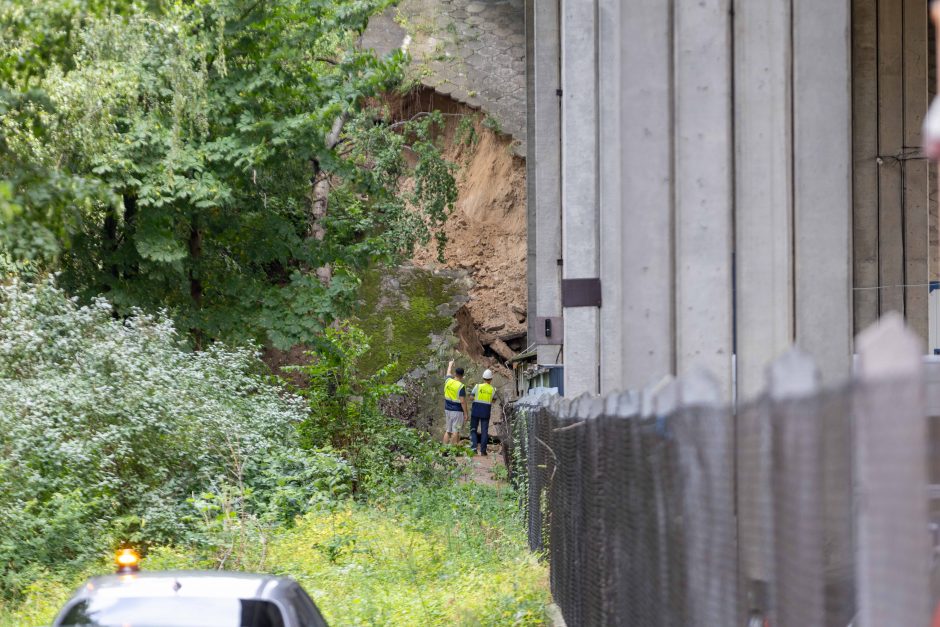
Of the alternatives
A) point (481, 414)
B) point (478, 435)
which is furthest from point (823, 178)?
point (478, 435)

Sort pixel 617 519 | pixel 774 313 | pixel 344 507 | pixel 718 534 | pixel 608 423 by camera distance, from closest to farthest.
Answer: pixel 718 534
pixel 617 519
pixel 608 423
pixel 774 313
pixel 344 507

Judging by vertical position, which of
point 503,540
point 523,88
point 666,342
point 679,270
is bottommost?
point 503,540

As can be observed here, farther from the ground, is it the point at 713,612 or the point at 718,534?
the point at 718,534

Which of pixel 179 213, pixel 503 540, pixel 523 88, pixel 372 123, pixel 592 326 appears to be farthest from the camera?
pixel 523 88

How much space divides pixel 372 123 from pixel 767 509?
89.9ft

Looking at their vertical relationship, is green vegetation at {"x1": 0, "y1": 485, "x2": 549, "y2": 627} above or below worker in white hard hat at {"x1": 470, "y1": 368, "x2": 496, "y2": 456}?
below

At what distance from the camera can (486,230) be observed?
129 feet

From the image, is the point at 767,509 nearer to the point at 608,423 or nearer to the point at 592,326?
the point at 608,423

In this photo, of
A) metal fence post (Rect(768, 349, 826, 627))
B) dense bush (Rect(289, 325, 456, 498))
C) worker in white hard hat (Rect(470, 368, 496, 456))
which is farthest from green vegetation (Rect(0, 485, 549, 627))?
worker in white hard hat (Rect(470, 368, 496, 456))

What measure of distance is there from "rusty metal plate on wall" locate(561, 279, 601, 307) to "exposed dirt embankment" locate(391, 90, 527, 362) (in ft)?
78.3

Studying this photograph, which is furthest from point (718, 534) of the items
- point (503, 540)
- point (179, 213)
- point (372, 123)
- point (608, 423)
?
point (372, 123)

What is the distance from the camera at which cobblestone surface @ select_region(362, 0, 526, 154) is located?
39.0 metres

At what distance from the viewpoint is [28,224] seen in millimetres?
Answer: 9844

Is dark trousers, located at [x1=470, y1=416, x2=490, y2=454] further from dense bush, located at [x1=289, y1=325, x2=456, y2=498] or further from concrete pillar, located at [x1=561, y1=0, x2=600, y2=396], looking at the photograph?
concrete pillar, located at [x1=561, y1=0, x2=600, y2=396]
